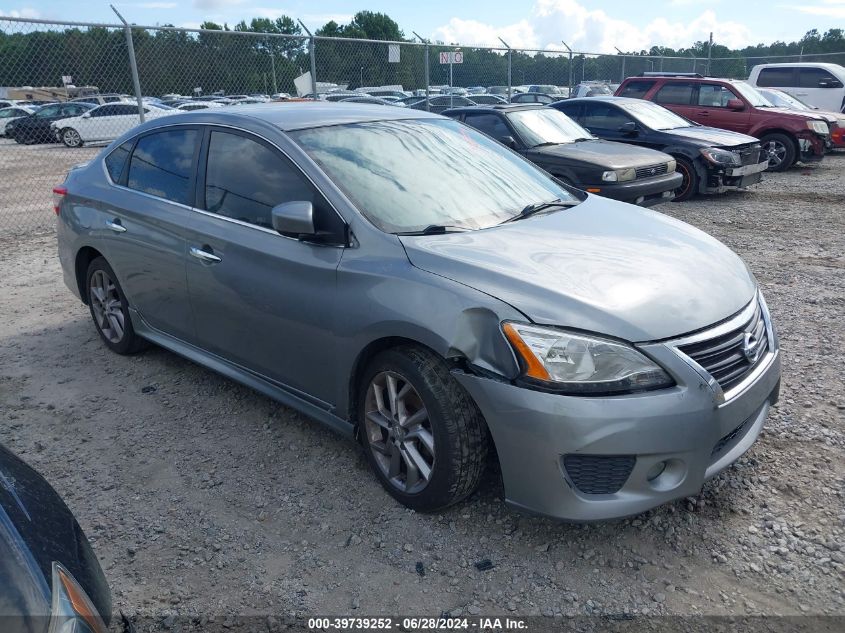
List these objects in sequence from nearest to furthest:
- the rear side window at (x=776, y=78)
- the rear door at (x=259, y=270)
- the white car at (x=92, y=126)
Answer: the rear door at (x=259, y=270) → the rear side window at (x=776, y=78) → the white car at (x=92, y=126)

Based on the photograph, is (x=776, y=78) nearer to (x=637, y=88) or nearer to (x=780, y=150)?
(x=780, y=150)

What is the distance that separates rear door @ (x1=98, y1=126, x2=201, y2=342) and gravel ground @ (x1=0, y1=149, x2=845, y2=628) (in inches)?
23.4

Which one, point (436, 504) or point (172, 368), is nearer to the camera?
point (436, 504)

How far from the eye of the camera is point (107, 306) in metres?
4.92

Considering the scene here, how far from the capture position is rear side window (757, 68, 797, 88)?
59.3 feet

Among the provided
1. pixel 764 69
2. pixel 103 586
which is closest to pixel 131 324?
pixel 103 586

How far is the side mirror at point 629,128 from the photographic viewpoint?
10.8 metres

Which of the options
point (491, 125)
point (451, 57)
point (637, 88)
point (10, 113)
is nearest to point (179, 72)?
point (451, 57)

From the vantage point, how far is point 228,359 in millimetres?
3898

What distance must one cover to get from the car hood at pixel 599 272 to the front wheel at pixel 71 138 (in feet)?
81.4

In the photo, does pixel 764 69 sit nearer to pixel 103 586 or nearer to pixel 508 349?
pixel 508 349

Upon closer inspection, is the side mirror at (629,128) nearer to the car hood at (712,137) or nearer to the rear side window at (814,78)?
the car hood at (712,137)

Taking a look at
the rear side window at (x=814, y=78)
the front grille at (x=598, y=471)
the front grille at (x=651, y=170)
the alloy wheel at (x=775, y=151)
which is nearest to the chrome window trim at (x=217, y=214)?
the front grille at (x=598, y=471)

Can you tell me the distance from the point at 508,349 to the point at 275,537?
132 centimetres
